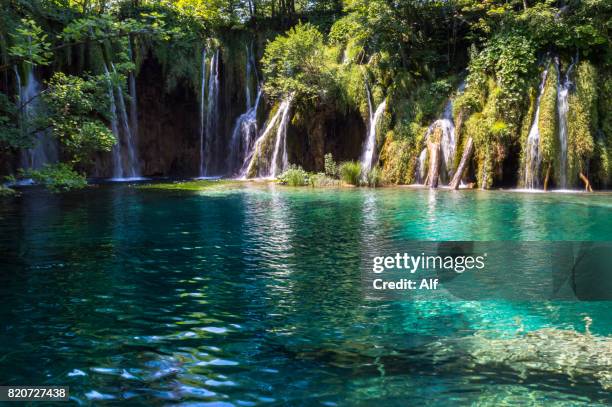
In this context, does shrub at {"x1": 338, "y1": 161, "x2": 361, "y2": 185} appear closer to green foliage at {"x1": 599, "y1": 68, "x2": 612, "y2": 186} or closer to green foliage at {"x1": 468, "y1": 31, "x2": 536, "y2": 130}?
green foliage at {"x1": 468, "y1": 31, "x2": 536, "y2": 130}

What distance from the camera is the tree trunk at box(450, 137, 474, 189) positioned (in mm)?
22516

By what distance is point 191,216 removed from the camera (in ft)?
45.0

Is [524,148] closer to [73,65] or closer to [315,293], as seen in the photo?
[315,293]

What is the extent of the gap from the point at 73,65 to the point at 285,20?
583 inches

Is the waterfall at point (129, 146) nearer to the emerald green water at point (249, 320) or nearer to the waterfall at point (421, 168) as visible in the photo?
the waterfall at point (421, 168)

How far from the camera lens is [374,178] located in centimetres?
2422

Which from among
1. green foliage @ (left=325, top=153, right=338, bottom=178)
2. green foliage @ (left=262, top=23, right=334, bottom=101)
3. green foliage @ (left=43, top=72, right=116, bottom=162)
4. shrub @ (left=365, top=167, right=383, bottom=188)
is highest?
green foliage @ (left=262, top=23, right=334, bottom=101)

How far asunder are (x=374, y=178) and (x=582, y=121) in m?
9.16

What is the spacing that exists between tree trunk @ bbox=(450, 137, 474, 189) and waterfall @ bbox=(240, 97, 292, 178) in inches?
377

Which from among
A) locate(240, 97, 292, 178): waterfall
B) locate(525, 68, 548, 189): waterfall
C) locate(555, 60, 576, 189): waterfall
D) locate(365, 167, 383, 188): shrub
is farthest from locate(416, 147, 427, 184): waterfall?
locate(240, 97, 292, 178): waterfall

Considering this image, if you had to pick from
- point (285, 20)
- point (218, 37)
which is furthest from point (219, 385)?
point (285, 20)

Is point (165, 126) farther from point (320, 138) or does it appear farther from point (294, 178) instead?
point (294, 178)

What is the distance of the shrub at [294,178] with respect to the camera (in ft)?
82.1

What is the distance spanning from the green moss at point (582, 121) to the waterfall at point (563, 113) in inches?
6.0
